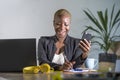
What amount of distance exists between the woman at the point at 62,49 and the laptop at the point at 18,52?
32cm

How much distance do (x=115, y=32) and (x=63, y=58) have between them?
2196mm

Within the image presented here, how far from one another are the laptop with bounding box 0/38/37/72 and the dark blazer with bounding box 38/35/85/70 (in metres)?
0.37

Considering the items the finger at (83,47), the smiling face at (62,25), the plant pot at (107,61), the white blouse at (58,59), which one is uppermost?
the smiling face at (62,25)

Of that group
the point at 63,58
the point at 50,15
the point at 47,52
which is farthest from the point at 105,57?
the point at 50,15

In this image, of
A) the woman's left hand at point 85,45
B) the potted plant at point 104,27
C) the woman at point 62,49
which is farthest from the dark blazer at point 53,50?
the potted plant at point 104,27

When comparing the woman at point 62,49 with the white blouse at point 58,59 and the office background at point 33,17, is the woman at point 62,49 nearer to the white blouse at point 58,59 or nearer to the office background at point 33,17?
the white blouse at point 58,59

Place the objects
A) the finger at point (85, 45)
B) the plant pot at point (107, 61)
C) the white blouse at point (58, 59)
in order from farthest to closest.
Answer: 1. the white blouse at point (58, 59)
2. the finger at point (85, 45)
3. the plant pot at point (107, 61)

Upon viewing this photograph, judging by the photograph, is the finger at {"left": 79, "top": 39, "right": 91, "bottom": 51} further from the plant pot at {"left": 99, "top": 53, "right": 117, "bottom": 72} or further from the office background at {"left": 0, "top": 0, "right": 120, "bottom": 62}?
the office background at {"left": 0, "top": 0, "right": 120, "bottom": 62}

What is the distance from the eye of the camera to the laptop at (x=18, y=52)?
1639 millimetres

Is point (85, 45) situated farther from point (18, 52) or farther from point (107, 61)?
point (18, 52)

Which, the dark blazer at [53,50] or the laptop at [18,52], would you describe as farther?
the dark blazer at [53,50]

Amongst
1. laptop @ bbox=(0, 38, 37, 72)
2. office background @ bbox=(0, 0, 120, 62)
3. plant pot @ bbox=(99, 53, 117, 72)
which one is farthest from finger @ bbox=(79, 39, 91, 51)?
office background @ bbox=(0, 0, 120, 62)

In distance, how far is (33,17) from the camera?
3.78 metres

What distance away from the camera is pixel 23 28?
3.78m
